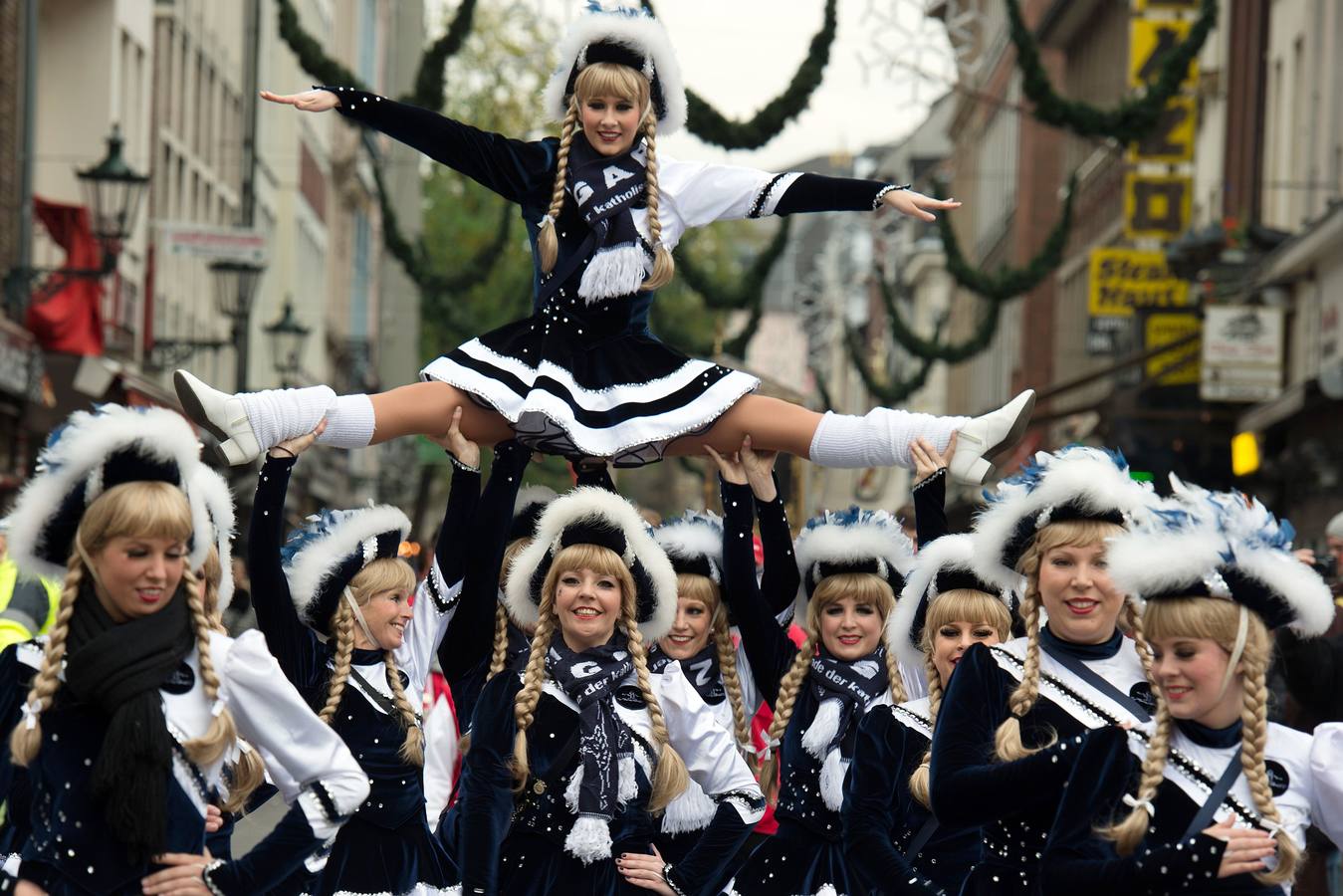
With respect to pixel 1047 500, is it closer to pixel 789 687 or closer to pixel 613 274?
pixel 789 687

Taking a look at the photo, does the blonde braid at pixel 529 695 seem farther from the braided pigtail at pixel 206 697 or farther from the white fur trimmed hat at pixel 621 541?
the braided pigtail at pixel 206 697

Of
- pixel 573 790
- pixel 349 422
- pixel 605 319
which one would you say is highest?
pixel 605 319

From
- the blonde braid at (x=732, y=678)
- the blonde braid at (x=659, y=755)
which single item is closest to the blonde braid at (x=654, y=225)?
the blonde braid at (x=659, y=755)

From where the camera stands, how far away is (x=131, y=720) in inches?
198

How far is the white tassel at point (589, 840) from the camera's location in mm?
6828

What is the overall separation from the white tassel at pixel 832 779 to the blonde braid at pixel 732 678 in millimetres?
354

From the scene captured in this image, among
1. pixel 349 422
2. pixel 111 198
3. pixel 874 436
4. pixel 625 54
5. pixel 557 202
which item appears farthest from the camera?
pixel 111 198

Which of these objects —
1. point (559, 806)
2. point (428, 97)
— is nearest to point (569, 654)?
point (559, 806)

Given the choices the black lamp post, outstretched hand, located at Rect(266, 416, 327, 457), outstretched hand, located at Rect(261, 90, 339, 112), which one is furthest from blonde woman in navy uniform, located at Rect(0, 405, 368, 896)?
the black lamp post

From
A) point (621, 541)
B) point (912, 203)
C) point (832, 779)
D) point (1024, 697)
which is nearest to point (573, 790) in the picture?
point (621, 541)

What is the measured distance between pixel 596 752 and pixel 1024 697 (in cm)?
163

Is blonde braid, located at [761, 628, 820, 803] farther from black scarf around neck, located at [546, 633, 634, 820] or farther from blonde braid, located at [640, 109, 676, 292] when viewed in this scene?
blonde braid, located at [640, 109, 676, 292]

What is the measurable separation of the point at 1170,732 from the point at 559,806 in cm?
228

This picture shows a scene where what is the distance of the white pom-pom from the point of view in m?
7.21
